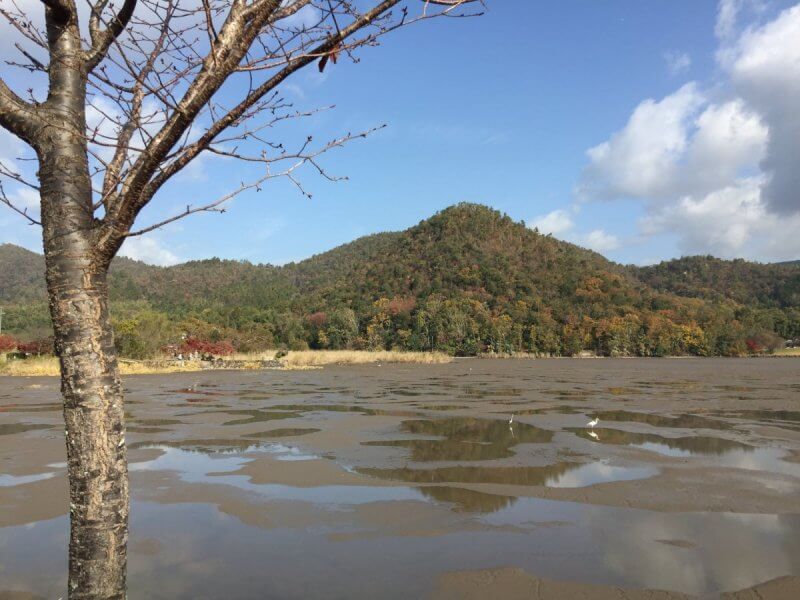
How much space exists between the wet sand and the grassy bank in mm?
19908

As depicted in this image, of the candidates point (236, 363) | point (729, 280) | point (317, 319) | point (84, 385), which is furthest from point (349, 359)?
point (729, 280)

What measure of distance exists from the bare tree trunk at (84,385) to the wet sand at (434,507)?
209cm

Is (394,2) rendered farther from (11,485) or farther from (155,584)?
(11,485)

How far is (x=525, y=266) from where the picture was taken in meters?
99.6

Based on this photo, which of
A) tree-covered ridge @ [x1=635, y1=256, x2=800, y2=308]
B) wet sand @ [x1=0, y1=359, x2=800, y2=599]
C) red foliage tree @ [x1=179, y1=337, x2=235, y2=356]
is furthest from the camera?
tree-covered ridge @ [x1=635, y1=256, x2=800, y2=308]

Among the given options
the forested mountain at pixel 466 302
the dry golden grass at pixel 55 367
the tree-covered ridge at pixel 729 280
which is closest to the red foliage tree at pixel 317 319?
the forested mountain at pixel 466 302

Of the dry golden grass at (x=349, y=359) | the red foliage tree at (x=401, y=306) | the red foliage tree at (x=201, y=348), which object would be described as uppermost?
the red foliage tree at (x=401, y=306)

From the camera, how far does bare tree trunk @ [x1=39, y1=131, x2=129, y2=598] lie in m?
2.42

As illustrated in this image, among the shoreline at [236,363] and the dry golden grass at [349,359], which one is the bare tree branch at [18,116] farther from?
the dry golden grass at [349,359]

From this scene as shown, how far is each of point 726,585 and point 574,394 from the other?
16.8 metres

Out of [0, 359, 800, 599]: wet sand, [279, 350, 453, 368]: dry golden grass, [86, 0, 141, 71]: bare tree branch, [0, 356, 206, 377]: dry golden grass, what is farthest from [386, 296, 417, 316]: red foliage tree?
[86, 0, 141, 71]: bare tree branch

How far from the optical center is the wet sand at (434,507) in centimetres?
455

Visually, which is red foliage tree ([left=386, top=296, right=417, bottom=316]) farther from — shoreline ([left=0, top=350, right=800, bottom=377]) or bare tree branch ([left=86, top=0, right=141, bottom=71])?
bare tree branch ([left=86, top=0, right=141, bottom=71])

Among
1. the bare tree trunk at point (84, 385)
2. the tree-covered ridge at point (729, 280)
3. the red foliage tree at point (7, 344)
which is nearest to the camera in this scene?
the bare tree trunk at point (84, 385)
